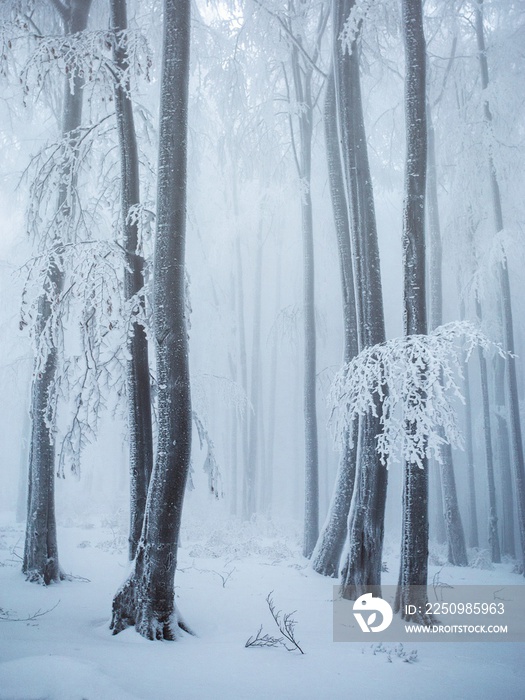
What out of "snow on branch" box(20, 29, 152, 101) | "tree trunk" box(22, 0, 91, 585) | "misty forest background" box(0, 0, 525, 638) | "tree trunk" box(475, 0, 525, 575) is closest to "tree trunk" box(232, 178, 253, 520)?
"misty forest background" box(0, 0, 525, 638)

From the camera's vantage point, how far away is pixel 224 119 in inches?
372

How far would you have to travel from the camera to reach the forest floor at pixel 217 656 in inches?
121

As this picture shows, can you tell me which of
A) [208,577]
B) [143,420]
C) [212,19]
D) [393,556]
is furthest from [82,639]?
[212,19]

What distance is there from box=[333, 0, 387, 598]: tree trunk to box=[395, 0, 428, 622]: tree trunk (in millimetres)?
446

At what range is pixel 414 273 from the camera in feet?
16.9

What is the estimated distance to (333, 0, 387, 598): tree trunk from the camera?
A: 17.9ft

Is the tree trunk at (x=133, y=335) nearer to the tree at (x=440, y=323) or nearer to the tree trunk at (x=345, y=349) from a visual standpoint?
the tree trunk at (x=345, y=349)

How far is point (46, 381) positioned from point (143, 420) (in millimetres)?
2290

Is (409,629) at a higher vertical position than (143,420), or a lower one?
lower

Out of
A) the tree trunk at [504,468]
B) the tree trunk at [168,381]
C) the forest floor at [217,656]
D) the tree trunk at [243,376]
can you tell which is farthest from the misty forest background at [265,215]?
the tree trunk at [243,376]

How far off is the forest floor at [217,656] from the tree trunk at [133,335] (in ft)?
3.55

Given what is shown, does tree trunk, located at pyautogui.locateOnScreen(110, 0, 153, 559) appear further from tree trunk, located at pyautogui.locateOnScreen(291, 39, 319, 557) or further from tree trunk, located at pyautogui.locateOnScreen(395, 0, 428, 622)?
tree trunk, located at pyautogui.locateOnScreen(291, 39, 319, 557)

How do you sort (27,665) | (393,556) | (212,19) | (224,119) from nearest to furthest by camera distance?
(27,665)
(212,19)
(224,119)
(393,556)

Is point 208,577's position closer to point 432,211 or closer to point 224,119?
point 224,119
